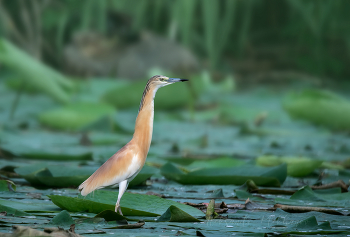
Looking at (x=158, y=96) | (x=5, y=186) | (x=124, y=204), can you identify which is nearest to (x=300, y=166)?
(x=124, y=204)

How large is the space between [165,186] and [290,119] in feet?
9.05

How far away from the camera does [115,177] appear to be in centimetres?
122

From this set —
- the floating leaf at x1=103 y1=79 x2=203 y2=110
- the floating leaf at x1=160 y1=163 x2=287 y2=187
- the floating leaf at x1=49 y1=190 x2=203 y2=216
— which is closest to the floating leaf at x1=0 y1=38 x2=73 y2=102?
the floating leaf at x1=103 y1=79 x2=203 y2=110

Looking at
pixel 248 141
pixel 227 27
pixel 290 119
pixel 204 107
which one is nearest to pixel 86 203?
pixel 248 141

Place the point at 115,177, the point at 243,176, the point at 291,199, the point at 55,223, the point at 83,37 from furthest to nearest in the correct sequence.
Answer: the point at 83,37, the point at 243,176, the point at 291,199, the point at 115,177, the point at 55,223

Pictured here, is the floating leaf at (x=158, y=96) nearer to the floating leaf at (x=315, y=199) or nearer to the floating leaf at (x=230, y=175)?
the floating leaf at (x=230, y=175)

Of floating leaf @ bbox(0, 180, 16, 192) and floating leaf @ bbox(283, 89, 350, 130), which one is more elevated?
floating leaf @ bbox(283, 89, 350, 130)

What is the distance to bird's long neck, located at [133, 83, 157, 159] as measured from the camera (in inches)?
49.6

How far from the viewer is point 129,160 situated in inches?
48.1

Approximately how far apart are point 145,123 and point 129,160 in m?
0.11

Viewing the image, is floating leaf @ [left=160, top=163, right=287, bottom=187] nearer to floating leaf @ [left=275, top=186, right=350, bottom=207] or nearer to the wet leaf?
floating leaf @ [left=275, top=186, right=350, bottom=207]

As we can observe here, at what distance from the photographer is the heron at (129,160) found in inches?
48.1

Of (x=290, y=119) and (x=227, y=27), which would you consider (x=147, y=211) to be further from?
(x=227, y=27)

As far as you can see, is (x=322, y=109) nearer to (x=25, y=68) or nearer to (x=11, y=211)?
(x=25, y=68)
